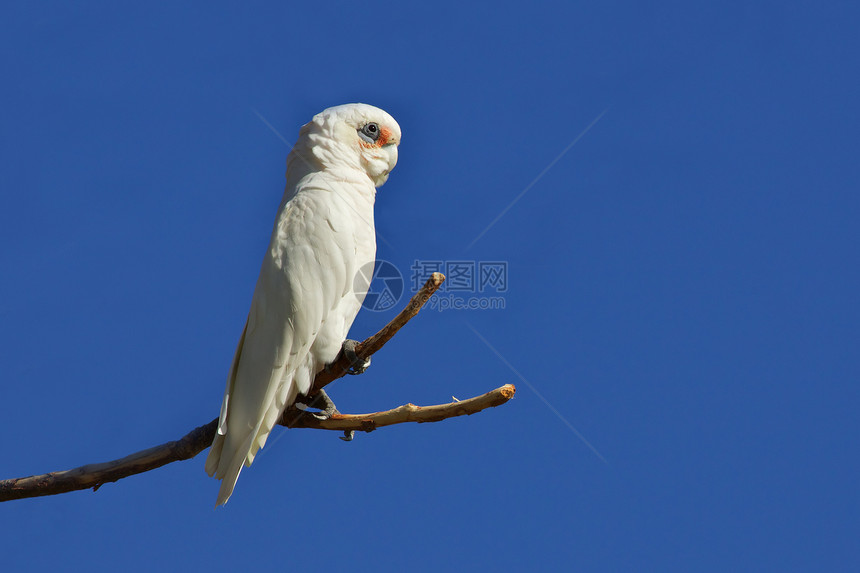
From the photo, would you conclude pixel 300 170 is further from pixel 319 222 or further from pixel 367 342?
pixel 367 342

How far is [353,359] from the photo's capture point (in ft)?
12.3

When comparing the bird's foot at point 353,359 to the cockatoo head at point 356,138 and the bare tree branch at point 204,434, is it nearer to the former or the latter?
the bare tree branch at point 204,434

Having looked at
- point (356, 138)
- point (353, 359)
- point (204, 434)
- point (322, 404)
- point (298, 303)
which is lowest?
point (204, 434)

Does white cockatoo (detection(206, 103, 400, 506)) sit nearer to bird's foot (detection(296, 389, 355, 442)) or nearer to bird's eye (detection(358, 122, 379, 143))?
bird's foot (detection(296, 389, 355, 442))

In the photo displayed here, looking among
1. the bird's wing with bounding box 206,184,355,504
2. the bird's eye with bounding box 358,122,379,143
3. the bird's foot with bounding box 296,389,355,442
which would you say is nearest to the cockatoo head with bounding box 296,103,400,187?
the bird's eye with bounding box 358,122,379,143

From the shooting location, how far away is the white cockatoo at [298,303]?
363cm

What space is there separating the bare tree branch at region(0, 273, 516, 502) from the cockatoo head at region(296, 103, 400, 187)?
1.33 m

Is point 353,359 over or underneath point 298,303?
underneath

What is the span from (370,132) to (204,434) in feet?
7.11

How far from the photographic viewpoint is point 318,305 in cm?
381

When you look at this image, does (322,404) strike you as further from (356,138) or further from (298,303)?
(356,138)

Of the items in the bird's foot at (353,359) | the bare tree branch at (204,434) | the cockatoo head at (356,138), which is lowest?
the bare tree branch at (204,434)

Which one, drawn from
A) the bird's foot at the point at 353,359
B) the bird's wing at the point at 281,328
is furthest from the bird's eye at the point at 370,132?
the bird's foot at the point at 353,359

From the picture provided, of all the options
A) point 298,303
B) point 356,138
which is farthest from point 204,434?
point 356,138
